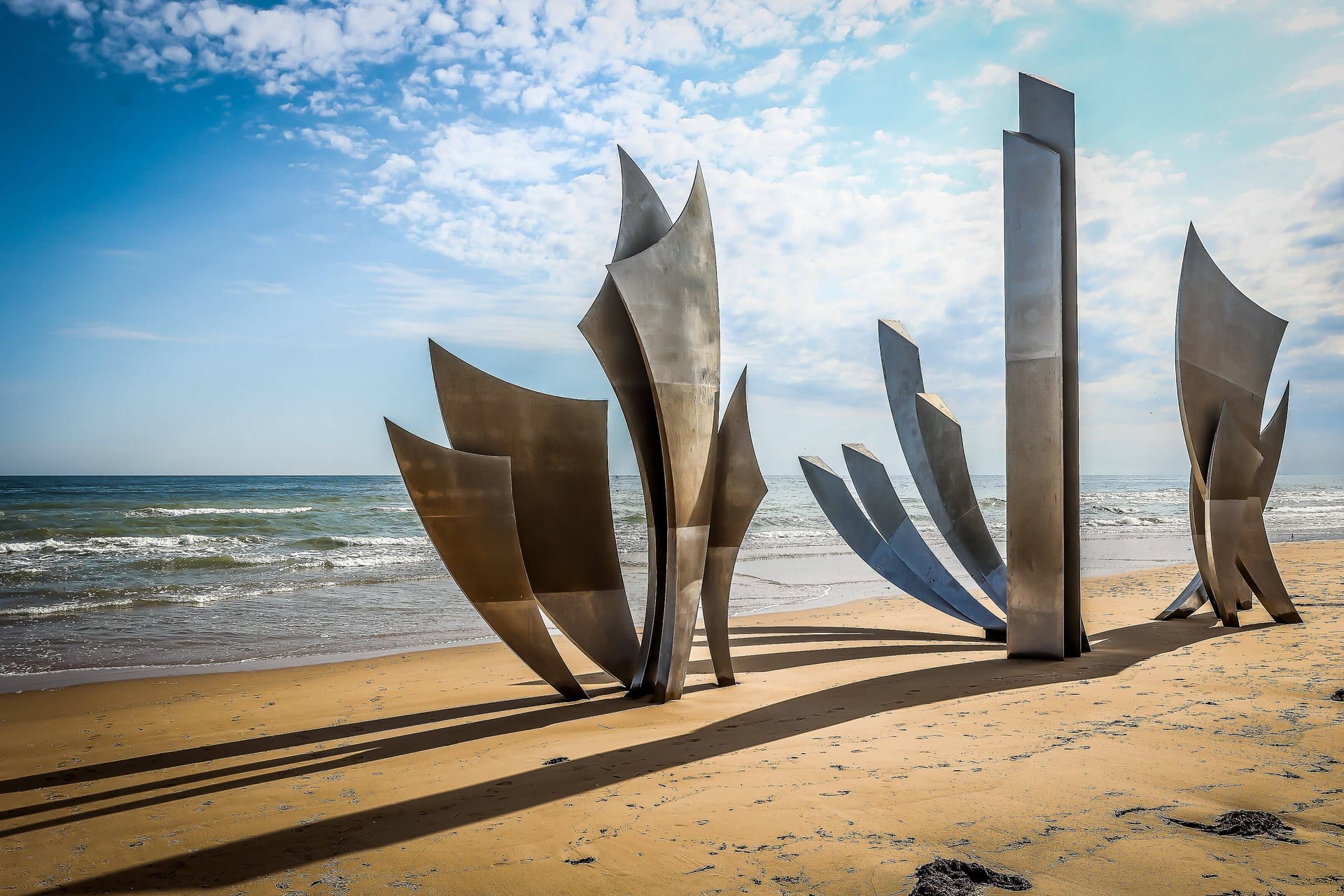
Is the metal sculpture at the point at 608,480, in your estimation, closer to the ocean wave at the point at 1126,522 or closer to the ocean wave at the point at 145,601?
the ocean wave at the point at 145,601

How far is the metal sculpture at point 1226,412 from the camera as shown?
7855 millimetres

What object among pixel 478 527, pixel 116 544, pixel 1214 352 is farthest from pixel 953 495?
pixel 116 544

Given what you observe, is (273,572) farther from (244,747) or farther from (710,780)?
(710,780)

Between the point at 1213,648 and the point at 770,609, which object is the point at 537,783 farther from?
the point at 770,609

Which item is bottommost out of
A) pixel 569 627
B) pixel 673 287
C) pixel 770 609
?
pixel 770 609

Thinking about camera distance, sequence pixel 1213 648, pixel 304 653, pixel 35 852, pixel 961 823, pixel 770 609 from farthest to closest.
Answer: pixel 770 609 → pixel 304 653 → pixel 1213 648 → pixel 35 852 → pixel 961 823

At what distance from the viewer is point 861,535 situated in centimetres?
869

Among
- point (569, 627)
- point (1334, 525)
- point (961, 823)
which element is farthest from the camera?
point (1334, 525)

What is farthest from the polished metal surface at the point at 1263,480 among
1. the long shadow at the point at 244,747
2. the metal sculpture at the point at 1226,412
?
the long shadow at the point at 244,747

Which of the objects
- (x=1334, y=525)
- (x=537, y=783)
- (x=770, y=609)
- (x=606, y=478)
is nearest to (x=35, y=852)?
(x=537, y=783)

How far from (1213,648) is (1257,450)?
2310 mm

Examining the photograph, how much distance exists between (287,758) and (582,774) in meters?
1.99

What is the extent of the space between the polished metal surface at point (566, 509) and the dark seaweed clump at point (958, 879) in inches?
136

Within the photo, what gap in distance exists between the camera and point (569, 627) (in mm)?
6234
